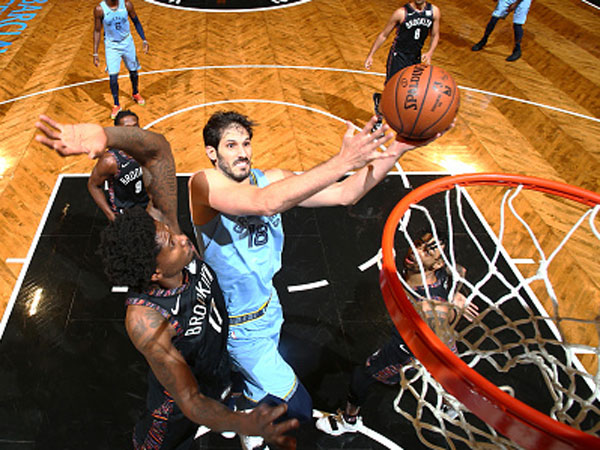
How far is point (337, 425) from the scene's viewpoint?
3.40 metres

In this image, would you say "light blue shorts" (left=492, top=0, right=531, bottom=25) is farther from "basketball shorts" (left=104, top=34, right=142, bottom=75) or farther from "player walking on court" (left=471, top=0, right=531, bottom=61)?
"basketball shorts" (left=104, top=34, right=142, bottom=75)

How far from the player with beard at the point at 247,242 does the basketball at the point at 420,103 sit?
0.84 feet

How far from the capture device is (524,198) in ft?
18.3

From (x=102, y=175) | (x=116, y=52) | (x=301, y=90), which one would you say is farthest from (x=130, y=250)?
(x=301, y=90)

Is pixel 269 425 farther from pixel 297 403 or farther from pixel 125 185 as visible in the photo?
pixel 125 185

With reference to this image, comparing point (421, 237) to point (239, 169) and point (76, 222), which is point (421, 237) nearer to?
point (239, 169)

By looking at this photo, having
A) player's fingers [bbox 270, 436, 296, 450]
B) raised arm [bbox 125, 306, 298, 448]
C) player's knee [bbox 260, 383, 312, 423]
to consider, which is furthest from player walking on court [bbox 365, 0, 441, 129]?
player's fingers [bbox 270, 436, 296, 450]

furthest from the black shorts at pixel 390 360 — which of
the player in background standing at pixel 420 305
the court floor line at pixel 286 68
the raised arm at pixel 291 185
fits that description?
the court floor line at pixel 286 68

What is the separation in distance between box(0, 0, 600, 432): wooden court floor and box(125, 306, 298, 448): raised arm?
2.84m

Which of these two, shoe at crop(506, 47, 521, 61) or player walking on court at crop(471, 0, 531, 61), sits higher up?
player walking on court at crop(471, 0, 531, 61)

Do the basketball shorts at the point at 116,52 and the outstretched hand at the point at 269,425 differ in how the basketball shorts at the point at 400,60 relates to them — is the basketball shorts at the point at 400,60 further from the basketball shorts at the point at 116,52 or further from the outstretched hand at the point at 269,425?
the outstretched hand at the point at 269,425

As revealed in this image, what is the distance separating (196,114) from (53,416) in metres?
4.41

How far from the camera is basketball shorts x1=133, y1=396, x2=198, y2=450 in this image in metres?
2.59

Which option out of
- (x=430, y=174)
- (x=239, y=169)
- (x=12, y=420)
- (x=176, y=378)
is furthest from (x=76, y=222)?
(x=430, y=174)
